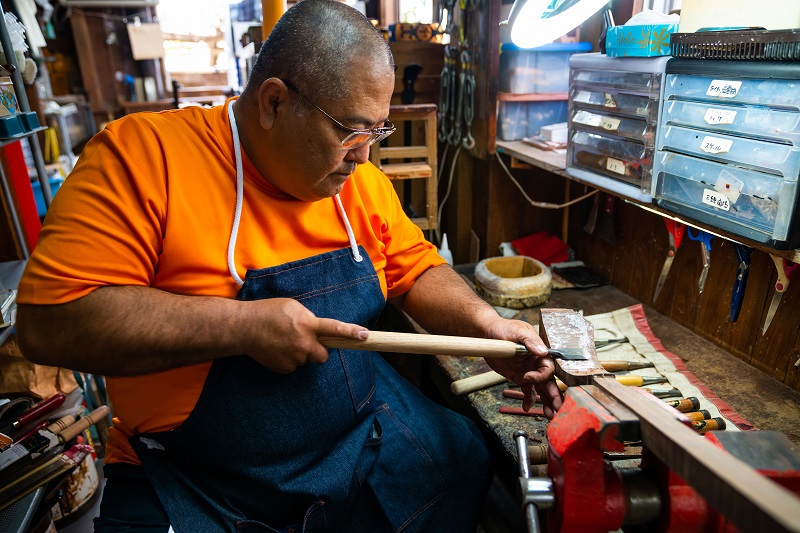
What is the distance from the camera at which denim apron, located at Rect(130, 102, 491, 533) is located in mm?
1480

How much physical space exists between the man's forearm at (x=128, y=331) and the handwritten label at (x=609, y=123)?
1.58m

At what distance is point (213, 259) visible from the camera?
1.46 meters

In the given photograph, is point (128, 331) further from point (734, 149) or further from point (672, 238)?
point (672, 238)

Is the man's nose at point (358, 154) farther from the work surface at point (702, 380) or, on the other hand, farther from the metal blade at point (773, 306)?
the metal blade at point (773, 306)

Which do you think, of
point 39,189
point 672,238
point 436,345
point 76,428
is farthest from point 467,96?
point 39,189

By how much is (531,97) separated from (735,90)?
1.47m

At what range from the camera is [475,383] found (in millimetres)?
2021

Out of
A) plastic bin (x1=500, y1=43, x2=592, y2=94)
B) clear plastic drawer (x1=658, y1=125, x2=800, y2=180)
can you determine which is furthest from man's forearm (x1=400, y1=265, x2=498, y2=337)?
plastic bin (x1=500, y1=43, x2=592, y2=94)

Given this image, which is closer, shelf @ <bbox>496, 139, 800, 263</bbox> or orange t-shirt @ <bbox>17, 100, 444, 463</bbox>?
orange t-shirt @ <bbox>17, 100, 444, 463</bbox>

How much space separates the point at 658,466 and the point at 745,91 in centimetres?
107

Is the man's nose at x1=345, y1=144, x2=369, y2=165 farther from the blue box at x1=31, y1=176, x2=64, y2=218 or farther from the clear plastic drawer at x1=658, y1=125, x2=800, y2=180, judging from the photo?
the blue box at x1=31, y1=176, x2=64, y2=218

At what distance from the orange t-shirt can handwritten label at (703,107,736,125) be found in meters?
1.08

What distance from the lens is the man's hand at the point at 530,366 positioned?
155cm

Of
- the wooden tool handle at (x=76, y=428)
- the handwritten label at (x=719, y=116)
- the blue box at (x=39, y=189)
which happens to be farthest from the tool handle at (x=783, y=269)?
the blue box at (x=39, y=189)
